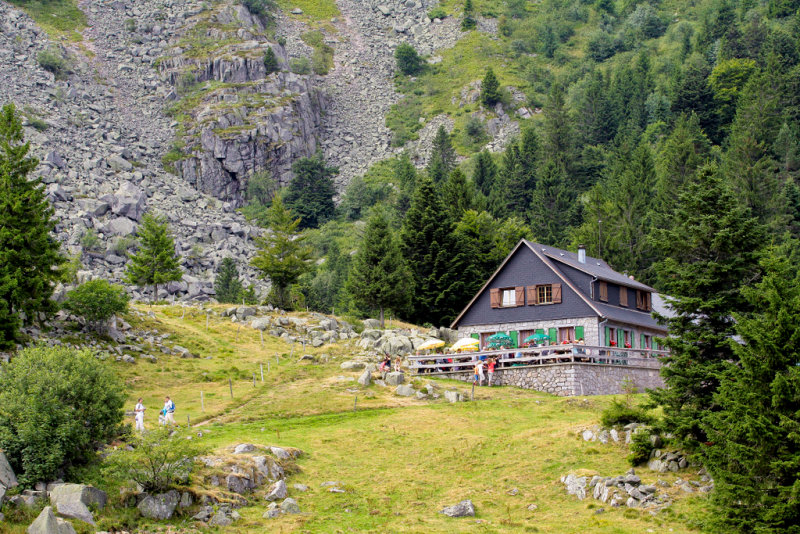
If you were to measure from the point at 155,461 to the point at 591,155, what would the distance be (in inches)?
3873

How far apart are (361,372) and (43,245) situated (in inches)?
836

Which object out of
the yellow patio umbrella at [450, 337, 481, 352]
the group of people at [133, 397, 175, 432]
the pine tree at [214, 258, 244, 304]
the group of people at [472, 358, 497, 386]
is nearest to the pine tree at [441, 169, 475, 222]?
the pine tree at [214, 258, 244, 304]

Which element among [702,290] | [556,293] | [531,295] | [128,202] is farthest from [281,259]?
[128,202]

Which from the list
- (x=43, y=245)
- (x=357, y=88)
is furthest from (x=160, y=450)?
(x=357, y=88)

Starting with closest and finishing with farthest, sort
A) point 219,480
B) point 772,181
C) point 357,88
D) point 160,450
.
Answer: point 160,450 < point 219,480 < point 772,181 < point 357,88

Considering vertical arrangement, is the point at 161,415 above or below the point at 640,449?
above

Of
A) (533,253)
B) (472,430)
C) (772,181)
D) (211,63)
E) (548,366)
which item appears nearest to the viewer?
(472,430)

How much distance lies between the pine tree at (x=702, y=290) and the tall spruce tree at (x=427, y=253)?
3735 centimetres

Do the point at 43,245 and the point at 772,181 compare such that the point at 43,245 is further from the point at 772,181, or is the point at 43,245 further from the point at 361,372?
the point at 772,181

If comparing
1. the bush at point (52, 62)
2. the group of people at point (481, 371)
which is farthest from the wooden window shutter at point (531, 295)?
the bush at point (52, 62)

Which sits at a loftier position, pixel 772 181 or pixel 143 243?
pixel 772 181

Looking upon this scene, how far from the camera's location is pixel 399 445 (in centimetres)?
3675

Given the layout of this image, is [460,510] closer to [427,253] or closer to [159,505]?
[159,505]

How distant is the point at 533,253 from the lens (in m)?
54.6
